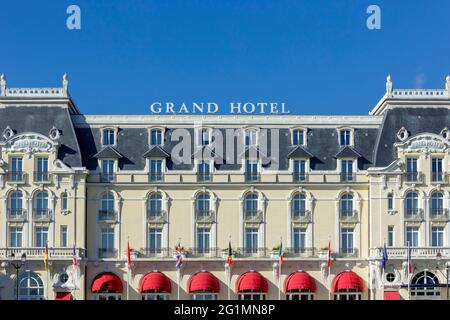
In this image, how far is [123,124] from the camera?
6806 centimetres

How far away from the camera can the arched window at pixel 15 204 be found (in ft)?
211

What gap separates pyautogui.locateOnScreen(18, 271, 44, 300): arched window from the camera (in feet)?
206

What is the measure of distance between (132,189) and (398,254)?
21.7 m

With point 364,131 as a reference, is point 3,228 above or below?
below

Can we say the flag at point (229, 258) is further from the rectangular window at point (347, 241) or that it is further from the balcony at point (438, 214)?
the balcony at point (438, 214)

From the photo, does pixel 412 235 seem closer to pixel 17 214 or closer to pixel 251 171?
pixel 251 171

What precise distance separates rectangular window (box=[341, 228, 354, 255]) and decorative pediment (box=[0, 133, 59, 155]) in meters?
24.0

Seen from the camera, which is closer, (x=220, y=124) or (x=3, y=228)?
(x=3, y=228)

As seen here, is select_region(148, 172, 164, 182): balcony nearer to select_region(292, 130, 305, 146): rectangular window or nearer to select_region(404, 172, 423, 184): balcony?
select_region(292, 130, 305, 146): rectangular window

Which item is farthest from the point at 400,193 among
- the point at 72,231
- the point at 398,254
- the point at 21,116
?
the point at 21,116

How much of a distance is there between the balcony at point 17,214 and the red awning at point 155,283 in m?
10.6

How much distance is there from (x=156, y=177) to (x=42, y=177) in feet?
29.7

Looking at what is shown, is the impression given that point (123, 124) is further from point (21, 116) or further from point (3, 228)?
point (3, 228)

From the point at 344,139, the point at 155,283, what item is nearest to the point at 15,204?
the point at 155,283
